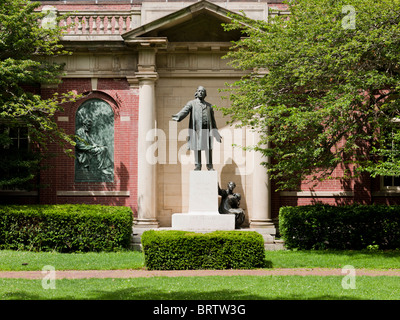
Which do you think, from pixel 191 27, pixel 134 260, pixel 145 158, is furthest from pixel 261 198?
pixel 191 27

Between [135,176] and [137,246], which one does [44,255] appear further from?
[135,176]

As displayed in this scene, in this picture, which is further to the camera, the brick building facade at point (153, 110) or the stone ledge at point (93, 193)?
the stone ledge at point (93, 193)

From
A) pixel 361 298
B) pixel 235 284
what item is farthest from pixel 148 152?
pixel 361 298

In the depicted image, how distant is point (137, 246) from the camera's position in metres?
18.5

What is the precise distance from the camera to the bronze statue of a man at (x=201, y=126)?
17828 mm

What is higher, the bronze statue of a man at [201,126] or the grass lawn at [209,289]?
the bronze statue of a man at [201,126]

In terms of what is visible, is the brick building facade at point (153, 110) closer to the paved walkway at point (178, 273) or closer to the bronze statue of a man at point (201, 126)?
the bronze statue of a man at point (201, 126)

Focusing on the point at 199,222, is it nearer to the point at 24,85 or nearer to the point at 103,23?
the point at 103,23

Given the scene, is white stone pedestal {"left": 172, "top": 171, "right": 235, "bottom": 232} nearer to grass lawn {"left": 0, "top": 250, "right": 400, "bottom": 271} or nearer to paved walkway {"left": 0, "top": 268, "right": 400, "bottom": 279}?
grass lawn {"left": 0, "top": 250, "right": 400, "bottom": 271}

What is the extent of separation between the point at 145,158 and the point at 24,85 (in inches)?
222

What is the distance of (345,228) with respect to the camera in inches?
707

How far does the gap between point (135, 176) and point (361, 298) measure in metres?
13.3

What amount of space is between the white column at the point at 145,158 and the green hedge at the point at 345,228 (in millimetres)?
5330

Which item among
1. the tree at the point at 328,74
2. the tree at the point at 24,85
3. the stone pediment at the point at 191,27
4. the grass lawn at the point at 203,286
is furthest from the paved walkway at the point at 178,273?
the stone pediment at the point at 191,27
